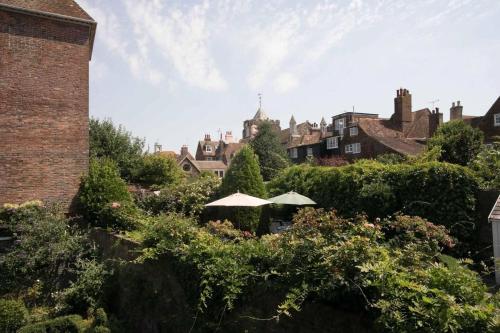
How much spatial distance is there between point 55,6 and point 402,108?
→ 3212 cm

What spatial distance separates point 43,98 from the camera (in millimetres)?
14609

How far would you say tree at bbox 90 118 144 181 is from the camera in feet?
76.0

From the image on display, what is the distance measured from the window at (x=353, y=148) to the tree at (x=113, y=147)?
23638 millimetres

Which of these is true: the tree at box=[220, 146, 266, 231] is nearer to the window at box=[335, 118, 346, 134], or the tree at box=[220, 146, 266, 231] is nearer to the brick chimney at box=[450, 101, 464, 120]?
the window at box=[335, 118, 346, 134]

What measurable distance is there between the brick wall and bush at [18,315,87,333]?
6641 millimetres

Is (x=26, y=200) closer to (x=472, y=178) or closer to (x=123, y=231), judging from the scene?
(x=123, y=231)

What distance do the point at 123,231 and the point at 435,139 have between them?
21.9 m

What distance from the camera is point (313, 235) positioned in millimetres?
6090

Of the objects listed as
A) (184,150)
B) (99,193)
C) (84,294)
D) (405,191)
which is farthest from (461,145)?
(184,150)

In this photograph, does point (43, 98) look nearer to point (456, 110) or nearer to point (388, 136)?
point (388, 136)

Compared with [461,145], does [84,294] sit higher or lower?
lower

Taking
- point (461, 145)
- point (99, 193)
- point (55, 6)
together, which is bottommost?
point (99, 193)

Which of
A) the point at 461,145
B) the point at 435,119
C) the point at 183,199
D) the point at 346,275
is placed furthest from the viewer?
the point at 435,119

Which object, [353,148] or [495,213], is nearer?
[495,213]
